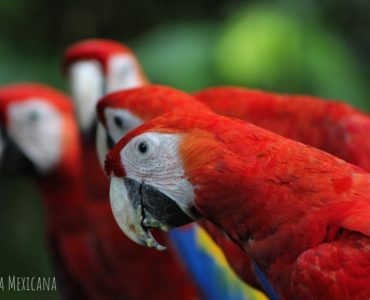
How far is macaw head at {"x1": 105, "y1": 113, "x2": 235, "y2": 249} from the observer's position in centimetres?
92

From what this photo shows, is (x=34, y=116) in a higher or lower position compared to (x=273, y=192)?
lower

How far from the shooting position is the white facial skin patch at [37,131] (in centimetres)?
173

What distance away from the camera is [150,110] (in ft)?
4.00

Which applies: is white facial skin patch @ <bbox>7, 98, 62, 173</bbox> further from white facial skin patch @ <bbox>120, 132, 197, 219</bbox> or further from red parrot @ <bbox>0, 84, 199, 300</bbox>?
white facial skin patch @ <bbox>120, 132, 197, 219</bbox>

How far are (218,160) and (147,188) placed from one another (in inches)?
4.1

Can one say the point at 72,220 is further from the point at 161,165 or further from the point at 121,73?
the point at 161,165

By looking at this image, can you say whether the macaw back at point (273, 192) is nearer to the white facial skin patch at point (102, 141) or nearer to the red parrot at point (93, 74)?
the white facial skin patch at point (102, 141)

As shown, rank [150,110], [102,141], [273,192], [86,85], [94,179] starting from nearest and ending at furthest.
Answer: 1. [273,192]
2. [150,110]
3. [102,141]
4. [94,179]
5. [86,85]

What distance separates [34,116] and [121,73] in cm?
24

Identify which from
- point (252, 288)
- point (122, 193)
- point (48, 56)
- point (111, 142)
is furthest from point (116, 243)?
point (48, 56)

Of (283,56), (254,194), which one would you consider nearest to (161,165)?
(254,194)

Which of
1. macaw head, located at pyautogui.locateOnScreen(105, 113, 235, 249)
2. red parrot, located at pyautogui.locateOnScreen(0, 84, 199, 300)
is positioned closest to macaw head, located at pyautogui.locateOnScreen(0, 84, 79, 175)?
red parrot, located at pyautogui.locateOnScreen(0, 84, 199, 300)

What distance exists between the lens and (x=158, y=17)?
2559 millimetres

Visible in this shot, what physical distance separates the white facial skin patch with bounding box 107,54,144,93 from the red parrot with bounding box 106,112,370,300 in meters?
0.88
